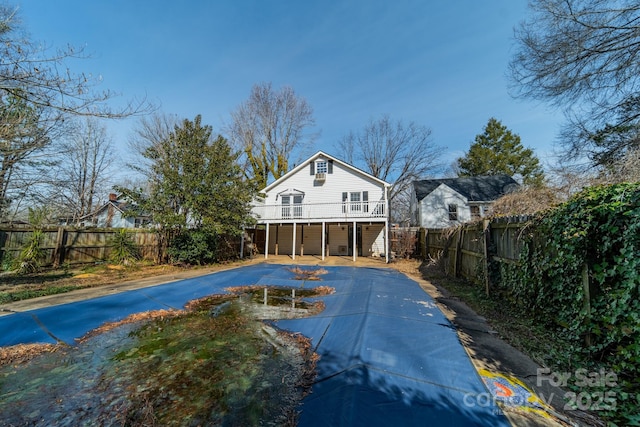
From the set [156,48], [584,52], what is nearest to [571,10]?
[584,52]

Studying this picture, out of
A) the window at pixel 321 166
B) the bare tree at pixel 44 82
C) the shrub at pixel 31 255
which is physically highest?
the window at pixel 321 166

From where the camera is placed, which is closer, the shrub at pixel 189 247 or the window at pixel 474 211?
the shrub at pixel 189 247

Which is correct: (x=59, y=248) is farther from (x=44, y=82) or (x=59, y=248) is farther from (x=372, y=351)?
(x=372, y=351)

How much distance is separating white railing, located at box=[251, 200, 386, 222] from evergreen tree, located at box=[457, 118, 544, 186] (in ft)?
62.3

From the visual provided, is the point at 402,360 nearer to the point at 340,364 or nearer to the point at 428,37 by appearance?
the point at 340,364

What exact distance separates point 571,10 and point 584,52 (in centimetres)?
99

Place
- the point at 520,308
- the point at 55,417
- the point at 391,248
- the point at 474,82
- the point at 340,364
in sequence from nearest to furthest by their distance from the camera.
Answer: the point at 55,417
the point at 340,364
the point at 520,308
the point at 474,82
the point at 391,248

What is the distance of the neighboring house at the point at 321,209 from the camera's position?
1530 cm

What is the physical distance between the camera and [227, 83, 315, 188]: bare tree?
23.0 meters

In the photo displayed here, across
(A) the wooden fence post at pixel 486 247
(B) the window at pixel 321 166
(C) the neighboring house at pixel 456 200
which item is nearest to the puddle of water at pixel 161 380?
(A) the wooden fence post at pixel 486 247

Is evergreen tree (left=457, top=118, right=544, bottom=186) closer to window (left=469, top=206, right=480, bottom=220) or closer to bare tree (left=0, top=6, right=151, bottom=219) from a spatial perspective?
window (left=469, top=206, right=480, bottom=220)

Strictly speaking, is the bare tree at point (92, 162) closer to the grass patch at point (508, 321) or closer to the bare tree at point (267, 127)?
the bare tree at point (267, 127)

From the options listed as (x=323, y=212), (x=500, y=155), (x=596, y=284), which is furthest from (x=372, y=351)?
(x=500, y=155)

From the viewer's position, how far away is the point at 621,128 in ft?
20.6
